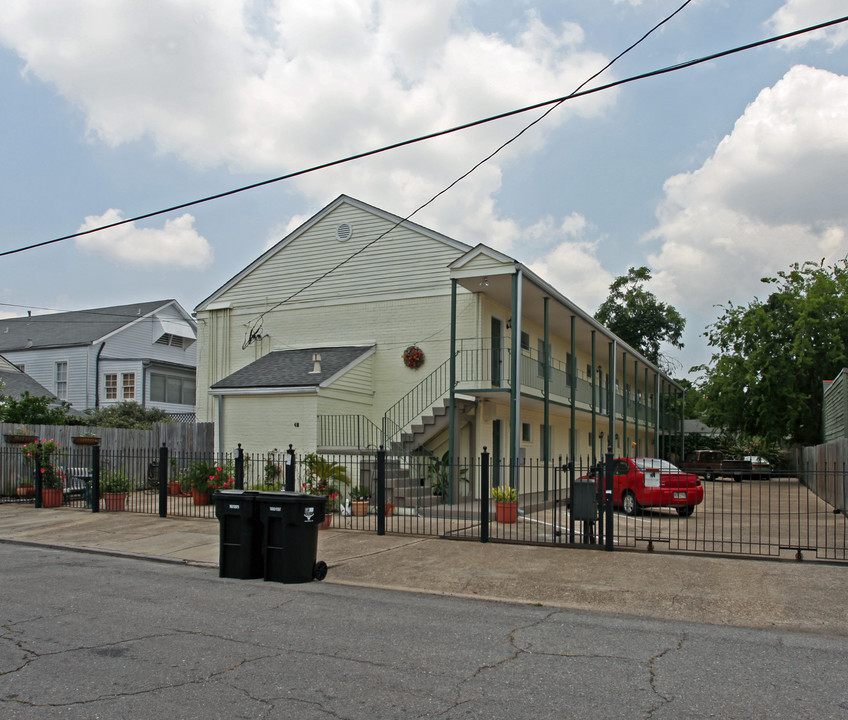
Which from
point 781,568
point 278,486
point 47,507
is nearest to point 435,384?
point 278,486

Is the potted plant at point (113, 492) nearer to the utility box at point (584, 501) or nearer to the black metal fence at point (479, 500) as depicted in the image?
the black metal fence at point (479, 500)

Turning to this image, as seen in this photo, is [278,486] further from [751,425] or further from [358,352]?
[751,425]

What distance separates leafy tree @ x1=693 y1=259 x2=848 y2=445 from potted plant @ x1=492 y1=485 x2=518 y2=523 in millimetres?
23347

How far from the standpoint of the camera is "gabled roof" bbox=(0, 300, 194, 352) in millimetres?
33719

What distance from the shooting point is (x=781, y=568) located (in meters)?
9.63

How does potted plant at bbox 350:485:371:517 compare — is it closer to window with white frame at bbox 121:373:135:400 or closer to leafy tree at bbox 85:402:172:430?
leafy tree at bbox 85:402:172:430

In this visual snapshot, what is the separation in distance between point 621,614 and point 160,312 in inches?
1310

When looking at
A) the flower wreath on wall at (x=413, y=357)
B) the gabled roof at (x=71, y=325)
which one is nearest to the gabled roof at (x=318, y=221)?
the flower wreath on wall at (x=413, y=357)

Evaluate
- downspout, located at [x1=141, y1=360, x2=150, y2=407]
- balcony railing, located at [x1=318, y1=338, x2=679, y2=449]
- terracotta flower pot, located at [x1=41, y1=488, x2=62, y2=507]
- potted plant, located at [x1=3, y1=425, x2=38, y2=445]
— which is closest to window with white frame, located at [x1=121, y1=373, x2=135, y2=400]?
downspout, located at [x1=141, y1=360, x2=150, y2=407]

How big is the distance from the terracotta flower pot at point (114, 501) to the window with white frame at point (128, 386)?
16.8 metres

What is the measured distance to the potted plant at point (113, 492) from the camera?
53.6ft

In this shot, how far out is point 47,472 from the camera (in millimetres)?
17328

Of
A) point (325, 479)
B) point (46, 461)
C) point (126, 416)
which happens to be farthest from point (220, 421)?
point (126, 416)

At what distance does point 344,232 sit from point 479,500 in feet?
35.4
